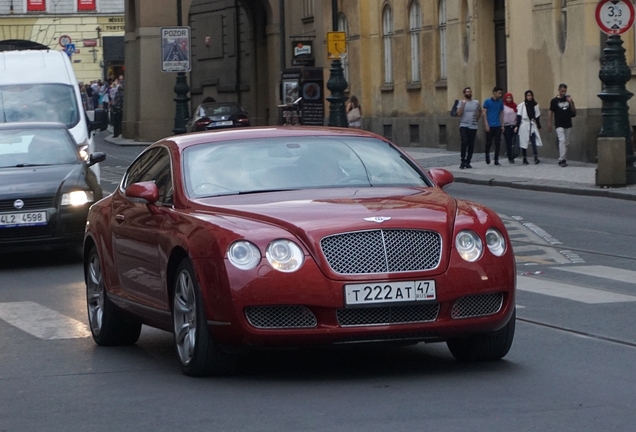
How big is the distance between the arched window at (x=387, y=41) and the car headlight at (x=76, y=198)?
27785 millimetres

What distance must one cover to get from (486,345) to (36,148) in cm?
932

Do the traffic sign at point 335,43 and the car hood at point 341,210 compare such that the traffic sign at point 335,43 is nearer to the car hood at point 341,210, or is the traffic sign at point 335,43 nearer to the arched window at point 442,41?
the arched window at point 442,41

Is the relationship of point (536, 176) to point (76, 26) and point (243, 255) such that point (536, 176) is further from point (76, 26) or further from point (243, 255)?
point (76, 26)

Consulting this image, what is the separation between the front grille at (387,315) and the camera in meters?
7.54

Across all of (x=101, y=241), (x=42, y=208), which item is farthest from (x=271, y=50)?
(x=101, y=241)

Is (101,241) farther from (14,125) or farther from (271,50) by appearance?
(271,50)

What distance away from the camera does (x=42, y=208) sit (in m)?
15.1

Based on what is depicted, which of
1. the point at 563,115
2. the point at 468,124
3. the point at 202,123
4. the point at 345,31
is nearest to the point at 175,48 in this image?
the point at 202,123

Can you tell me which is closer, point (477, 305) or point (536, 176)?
point (477, 305)

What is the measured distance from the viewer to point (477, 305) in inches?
305

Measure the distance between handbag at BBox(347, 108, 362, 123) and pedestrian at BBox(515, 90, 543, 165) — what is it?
5.48 metres

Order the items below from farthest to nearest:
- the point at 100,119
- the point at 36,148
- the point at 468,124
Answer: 1. the point at 468,124
2. the point at 100,119
3. the point at 36,148

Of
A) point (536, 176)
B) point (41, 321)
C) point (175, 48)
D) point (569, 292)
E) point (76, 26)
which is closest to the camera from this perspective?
point (41, 321)

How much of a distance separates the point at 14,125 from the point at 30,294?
4.38m
